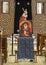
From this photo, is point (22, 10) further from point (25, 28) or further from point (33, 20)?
point (25, 28)

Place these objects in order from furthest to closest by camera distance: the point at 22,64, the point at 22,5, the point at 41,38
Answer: the point at 22,5 < the point at 41,38 < the point at 22,64

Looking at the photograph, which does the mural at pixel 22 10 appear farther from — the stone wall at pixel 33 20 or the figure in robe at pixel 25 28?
the figure in robe at pixel 25 28

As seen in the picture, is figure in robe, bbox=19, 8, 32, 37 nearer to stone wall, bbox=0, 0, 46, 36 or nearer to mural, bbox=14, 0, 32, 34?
mural, bbox=14, 0, 32, 34

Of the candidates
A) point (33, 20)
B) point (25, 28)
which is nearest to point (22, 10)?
point (33, 20)

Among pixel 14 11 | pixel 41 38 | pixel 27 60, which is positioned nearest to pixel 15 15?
pixel 14 11

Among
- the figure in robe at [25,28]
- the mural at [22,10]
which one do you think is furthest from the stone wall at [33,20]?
the figure in robe at [25,28]

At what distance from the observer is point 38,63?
26.3ft

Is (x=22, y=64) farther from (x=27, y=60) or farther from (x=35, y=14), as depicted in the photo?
(x=35, y=14)

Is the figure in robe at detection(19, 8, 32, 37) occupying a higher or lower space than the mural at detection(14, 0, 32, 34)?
lower

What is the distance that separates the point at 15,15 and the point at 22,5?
2.44ft

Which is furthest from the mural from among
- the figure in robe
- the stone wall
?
the figure in robe

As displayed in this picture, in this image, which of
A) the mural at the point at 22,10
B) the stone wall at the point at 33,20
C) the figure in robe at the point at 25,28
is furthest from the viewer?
the stone wall at the point at 33,20

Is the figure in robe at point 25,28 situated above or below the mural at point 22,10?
below

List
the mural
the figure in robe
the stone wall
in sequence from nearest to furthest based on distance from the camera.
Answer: the figure in robe → the mural → the stone wall
